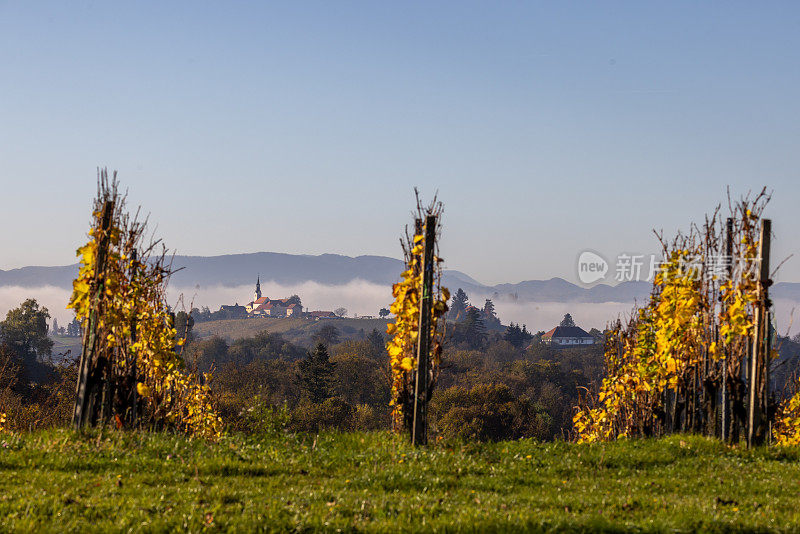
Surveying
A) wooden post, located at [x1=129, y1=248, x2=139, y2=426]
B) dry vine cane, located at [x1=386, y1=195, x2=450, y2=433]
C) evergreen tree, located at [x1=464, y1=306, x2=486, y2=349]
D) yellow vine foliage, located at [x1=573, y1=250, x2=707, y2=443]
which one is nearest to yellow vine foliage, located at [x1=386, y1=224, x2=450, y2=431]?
dry vine cane, located at [x1=386, y1=195, x2=450, y2=433]

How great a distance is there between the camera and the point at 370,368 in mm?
108000

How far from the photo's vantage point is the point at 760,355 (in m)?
14.1

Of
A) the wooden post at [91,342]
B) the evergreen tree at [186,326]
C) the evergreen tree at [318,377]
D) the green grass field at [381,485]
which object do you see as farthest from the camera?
the evergreen tree at [318,377]

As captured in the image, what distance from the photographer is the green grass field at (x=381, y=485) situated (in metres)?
7.86

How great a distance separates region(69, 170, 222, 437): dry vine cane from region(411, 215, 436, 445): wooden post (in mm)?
5339

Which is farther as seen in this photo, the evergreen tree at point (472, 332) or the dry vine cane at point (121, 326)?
the evergreen tree at point (472, 332)

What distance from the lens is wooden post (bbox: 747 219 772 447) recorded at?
14008mm

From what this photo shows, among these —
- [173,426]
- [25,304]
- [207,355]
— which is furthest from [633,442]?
[207,355]

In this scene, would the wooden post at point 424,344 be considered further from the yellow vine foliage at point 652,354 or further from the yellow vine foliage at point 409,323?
the yellow vine foliage at point 652,354

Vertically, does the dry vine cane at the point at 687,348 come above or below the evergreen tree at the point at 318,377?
above

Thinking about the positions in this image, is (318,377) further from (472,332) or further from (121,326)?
(472,332)

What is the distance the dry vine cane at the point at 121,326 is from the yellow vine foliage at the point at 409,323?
15.6 ft

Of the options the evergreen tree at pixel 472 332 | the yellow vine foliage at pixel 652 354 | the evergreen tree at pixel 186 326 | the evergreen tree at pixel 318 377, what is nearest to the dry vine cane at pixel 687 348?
the yellow vine foliage at pixel 652 354

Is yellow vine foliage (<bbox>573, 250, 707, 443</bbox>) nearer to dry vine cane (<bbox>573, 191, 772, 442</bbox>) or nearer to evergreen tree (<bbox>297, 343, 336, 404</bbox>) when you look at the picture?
dry vine cane (<bbox>573, 191, 772, 442</bbox>)
